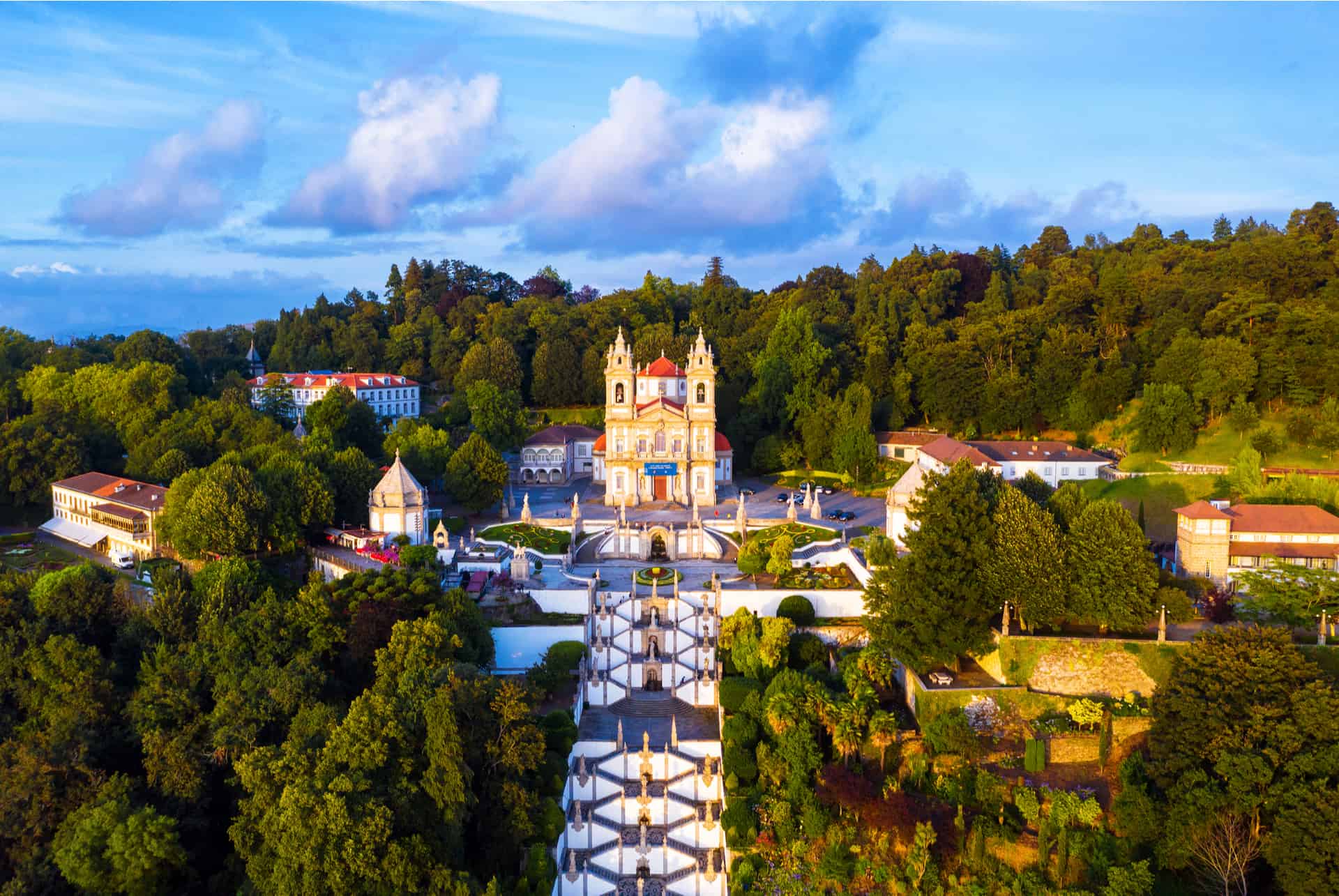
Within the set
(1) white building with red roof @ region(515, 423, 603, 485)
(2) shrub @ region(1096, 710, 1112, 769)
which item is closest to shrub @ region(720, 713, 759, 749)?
(2) shrub @ region(1096, 710, 1112, 769)

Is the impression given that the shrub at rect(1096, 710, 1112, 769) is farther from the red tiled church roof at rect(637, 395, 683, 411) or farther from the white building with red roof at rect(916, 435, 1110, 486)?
the red tiled church roof at rect(637, 395, 683, 411)

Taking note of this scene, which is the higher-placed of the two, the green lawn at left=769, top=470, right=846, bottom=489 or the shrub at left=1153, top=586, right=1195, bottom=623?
the green lawn at left=769, top=470, right=846, bottom=489

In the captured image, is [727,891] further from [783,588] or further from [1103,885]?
[783,588]

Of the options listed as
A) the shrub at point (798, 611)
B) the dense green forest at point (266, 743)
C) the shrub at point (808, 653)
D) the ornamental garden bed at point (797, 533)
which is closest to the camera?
the dense green forest at point (266, 743)

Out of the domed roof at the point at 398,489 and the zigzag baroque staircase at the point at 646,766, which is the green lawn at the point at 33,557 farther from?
the zigzag baroque staircase at the point at 646,766

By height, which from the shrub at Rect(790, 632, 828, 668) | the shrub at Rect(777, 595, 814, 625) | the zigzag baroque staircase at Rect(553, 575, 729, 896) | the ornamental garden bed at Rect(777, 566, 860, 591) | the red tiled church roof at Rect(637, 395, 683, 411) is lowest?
the zigzag baroque staircase at Rect(553, 575, 729, 896)

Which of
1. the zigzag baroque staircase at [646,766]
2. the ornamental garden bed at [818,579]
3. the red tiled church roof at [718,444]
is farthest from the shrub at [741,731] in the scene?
the red tiled church roof at [718,444]
